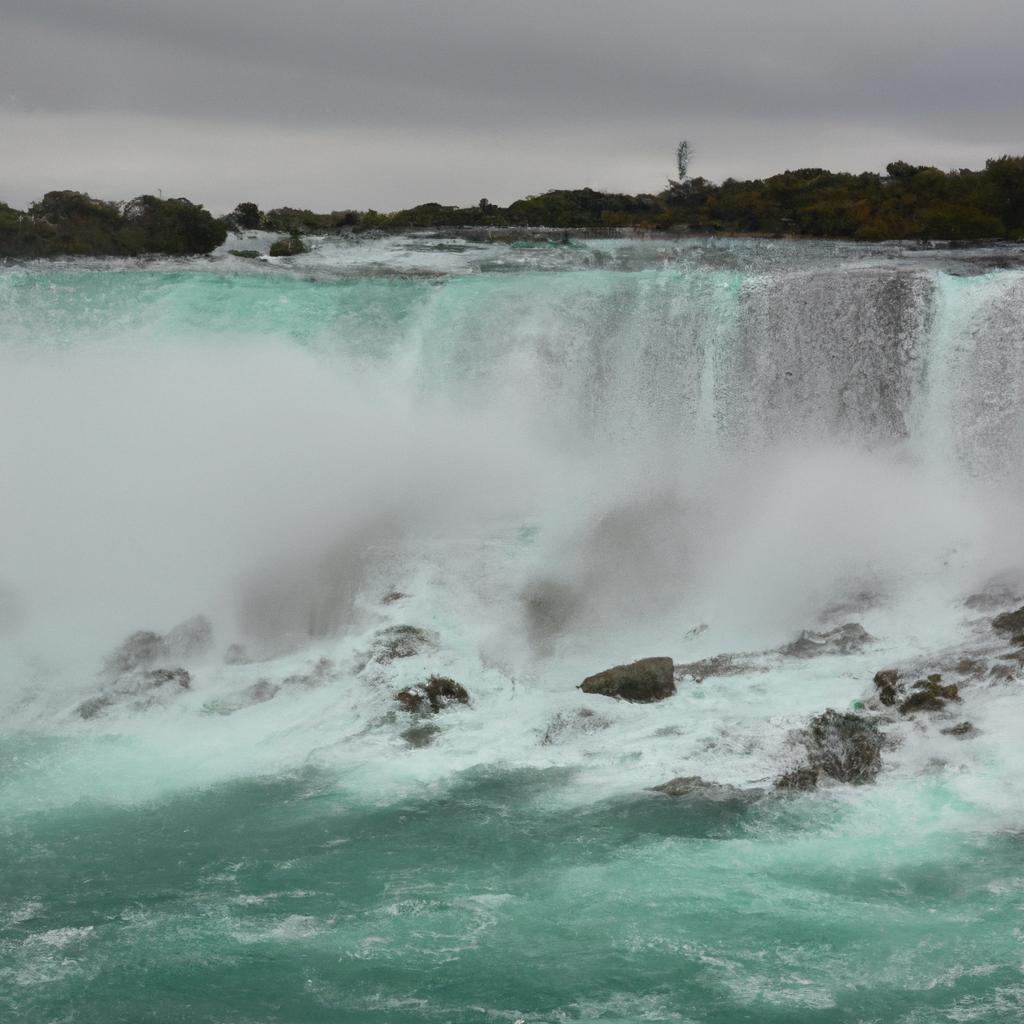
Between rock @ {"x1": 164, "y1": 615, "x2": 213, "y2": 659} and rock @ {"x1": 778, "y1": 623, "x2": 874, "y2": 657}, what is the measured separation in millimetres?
8289

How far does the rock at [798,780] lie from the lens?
14.6 m

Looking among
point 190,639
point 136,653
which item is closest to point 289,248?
point 190,639

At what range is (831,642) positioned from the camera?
60.6ft

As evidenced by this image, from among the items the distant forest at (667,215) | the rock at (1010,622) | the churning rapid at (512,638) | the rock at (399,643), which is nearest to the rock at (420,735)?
the churning rapid at (512,638)

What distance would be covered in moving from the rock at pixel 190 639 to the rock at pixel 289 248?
15342mm

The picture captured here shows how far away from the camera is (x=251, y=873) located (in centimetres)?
1345

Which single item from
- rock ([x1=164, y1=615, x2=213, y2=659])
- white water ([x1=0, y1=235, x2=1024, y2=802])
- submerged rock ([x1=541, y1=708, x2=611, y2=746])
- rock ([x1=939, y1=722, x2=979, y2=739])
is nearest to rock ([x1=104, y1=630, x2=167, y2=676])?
rock ([x1=164, y1=615, x2=213, y2=659])

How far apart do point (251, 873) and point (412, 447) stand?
1080 cm

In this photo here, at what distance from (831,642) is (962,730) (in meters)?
3.28

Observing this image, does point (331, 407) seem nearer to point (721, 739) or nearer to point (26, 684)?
point (26, 684)

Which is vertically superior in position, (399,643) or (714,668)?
(399,643)

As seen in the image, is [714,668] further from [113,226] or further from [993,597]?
[113,226]

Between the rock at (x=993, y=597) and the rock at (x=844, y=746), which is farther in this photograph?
the rock at (x=993, y=597)

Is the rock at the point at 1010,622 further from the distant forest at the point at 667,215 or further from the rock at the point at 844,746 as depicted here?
the distant forest at the point at 667,215
